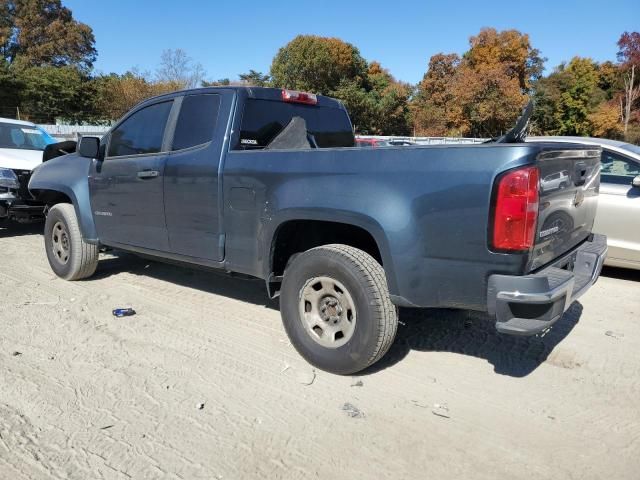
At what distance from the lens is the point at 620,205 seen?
6.01 m

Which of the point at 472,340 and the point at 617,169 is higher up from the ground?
the point at 617,169

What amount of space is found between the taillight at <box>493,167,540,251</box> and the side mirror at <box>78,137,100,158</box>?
3962 millimetres

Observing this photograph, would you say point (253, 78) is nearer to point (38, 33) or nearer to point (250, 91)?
point (38, 33)

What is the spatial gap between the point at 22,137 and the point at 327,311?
7.76m

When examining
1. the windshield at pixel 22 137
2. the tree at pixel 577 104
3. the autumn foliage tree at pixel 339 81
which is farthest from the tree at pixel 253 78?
the windshield at pixel 22 137

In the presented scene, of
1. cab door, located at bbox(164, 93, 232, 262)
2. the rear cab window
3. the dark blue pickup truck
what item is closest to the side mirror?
the dark blue pickup truck

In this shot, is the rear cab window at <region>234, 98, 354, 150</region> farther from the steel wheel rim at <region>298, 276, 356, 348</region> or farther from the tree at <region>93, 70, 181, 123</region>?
the tree at <region>93, 70, 181, 123</region>

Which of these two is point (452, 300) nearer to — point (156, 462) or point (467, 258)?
point (467, 258)

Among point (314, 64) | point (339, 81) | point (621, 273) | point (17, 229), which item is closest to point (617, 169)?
point (621, 273)

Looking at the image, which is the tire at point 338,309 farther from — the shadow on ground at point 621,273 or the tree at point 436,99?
the tree at point 436,99

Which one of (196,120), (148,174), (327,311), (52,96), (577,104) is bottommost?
(327,311)

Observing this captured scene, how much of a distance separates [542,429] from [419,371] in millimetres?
928

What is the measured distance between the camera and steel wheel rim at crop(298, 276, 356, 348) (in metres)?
3.52

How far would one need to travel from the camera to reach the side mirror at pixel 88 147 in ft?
16.9
